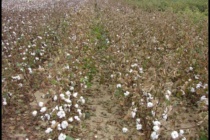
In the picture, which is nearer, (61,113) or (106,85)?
(61,113)

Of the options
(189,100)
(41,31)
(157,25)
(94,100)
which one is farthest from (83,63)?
(157,25)

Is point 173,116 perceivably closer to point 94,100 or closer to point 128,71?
point 128,71

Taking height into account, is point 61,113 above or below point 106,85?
above

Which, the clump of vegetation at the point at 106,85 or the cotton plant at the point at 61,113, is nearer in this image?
the cotton plant at the point at 61,113

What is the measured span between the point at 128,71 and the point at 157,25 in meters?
5.00

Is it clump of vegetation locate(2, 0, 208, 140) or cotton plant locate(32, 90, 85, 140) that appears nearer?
cotton plant locate(32, 90, 85, 140)

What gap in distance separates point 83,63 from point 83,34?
1.85 metres

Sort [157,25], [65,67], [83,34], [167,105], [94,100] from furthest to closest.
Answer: [157,25]
[83,34]
[94,100]
[65,67]
[167,105]

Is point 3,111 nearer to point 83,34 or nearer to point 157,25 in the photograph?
point 83,34

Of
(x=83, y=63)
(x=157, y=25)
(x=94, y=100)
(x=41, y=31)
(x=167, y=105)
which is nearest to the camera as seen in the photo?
(x=167, y=105)

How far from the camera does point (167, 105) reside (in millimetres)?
4004

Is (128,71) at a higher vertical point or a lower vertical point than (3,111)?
higher

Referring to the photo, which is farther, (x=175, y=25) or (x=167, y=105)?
(x=175, y=25)

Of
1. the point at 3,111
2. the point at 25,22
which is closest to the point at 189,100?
the point at 3,111
